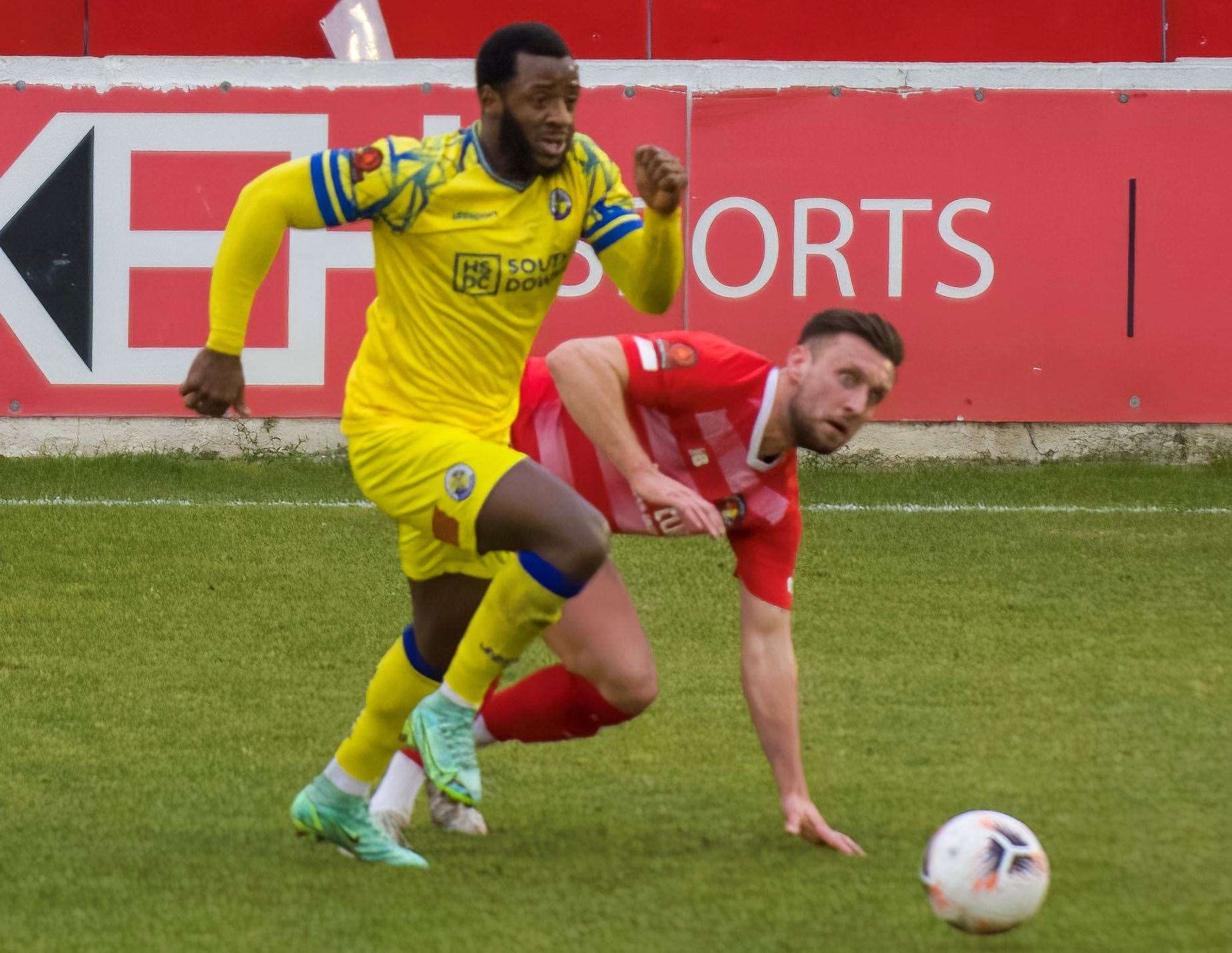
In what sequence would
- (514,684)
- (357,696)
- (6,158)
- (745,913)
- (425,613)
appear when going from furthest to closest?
(6,158) < (357,696) < (514,684) < (425,613) < (745,913)

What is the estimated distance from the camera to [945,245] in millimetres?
9695

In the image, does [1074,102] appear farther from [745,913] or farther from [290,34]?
[745,913]

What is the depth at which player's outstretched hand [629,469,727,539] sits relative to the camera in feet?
13.1

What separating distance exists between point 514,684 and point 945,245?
5.42m

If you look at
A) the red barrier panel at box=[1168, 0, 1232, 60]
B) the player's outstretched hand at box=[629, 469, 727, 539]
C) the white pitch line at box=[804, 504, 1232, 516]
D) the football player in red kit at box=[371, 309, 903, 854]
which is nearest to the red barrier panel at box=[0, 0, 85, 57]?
the white pitch line at box=[804, 504, 1232, 516]

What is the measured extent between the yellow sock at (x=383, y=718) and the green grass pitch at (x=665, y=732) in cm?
22

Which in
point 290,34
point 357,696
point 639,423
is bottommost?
point 357,696

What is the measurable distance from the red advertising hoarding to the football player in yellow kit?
5.11 metres

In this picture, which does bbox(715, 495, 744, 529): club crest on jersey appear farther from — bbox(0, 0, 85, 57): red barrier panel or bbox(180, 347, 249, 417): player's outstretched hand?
bbox(0, 0, 85, 57): red barrier panel

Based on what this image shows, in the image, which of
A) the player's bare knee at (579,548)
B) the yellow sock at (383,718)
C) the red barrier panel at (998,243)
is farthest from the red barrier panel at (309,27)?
the player's bare knee at (579,548)

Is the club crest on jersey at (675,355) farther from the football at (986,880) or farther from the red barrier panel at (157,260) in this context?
Answer: the red barrier panel at (157,260)

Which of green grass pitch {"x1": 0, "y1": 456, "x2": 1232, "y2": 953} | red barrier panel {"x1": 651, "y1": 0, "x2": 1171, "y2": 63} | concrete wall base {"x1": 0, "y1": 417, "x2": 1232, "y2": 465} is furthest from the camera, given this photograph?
red barrier panel {"x1": 651, "y1": 0, "x2": 1171, "y2": 63}

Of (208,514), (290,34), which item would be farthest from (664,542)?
(290,34)

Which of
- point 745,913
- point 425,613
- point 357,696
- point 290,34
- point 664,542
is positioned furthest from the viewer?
point 290,34
